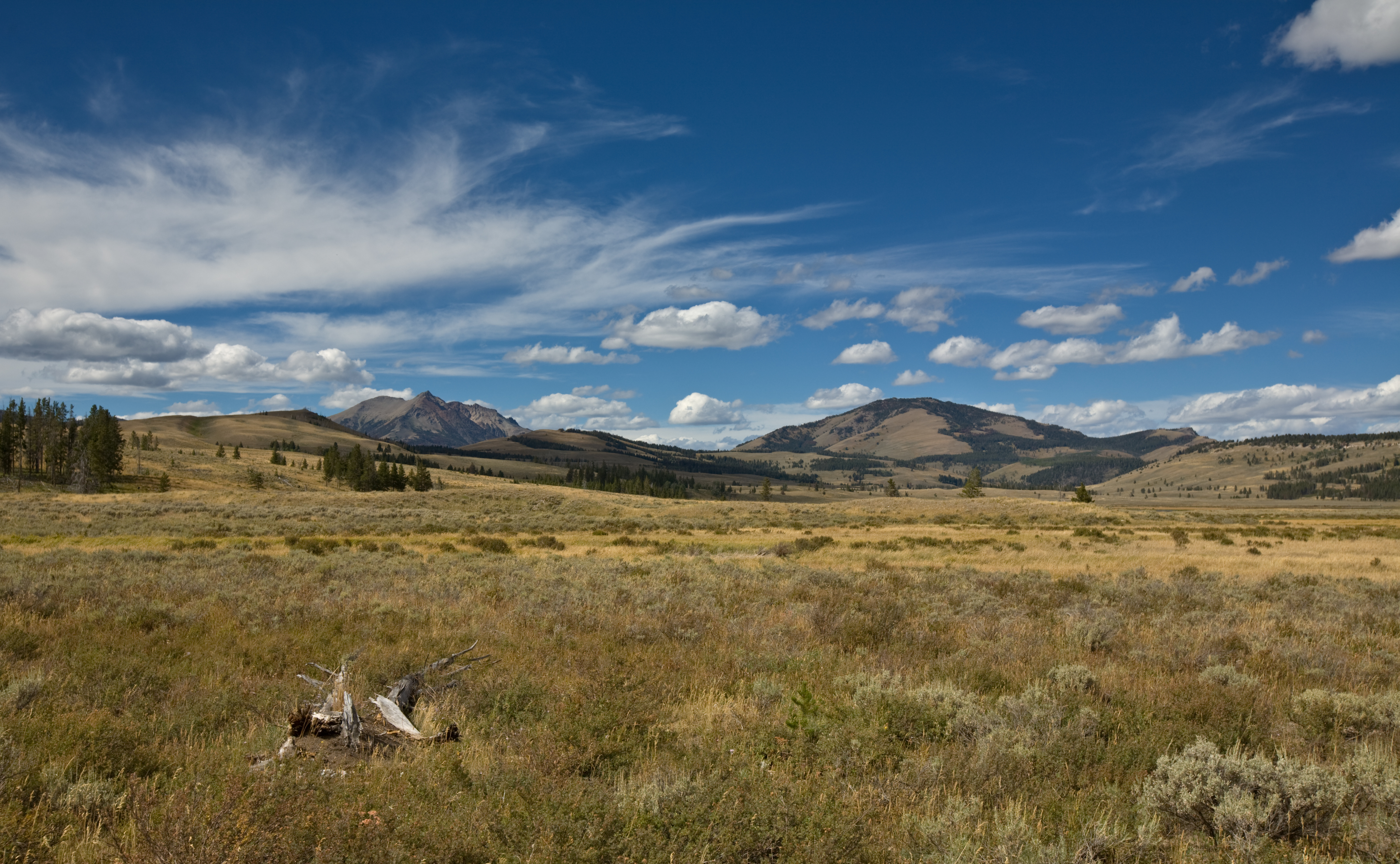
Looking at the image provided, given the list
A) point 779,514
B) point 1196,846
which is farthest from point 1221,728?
point 779,514

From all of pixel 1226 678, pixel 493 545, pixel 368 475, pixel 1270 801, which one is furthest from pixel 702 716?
pixel 368 475

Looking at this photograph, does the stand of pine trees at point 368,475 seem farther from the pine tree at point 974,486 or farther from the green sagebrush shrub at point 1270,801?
the green sagebrush shrub at point 1270,801

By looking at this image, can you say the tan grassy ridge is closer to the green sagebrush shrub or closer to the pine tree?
the green sagebrush shrub

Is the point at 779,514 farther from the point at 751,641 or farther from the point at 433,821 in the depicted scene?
the point at 433,821

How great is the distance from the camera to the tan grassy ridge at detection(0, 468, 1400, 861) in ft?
14.3

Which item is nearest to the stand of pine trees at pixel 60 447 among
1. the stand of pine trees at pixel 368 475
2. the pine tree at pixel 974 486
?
the stand of pine trees at pixel 368 475

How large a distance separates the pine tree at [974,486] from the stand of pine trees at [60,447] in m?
146

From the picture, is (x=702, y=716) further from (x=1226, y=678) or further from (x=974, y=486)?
(x=974, y=486)

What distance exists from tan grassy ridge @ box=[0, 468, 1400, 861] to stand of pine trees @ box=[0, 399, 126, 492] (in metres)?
103

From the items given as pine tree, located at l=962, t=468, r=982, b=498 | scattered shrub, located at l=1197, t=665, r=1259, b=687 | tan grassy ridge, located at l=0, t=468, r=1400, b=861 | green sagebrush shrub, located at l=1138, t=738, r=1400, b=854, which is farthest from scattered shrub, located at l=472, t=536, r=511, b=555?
pine tree, located at l=962, t=468, r=982, b=498

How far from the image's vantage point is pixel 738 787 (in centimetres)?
501

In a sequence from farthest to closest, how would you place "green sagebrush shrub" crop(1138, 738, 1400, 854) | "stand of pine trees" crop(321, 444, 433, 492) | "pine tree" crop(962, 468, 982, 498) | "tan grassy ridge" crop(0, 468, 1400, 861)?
"pine tree" crop(962, 468, 982, 498), "stand of pine trees" crop(321, 444, 433, 492), "green sagebrush shrub" crop(1138, 738, 1400, 854), "tan grassy ridge" crop(0, 468, 1400, 861)

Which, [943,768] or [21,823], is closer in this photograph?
[21,823]

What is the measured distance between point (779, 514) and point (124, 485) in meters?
101
